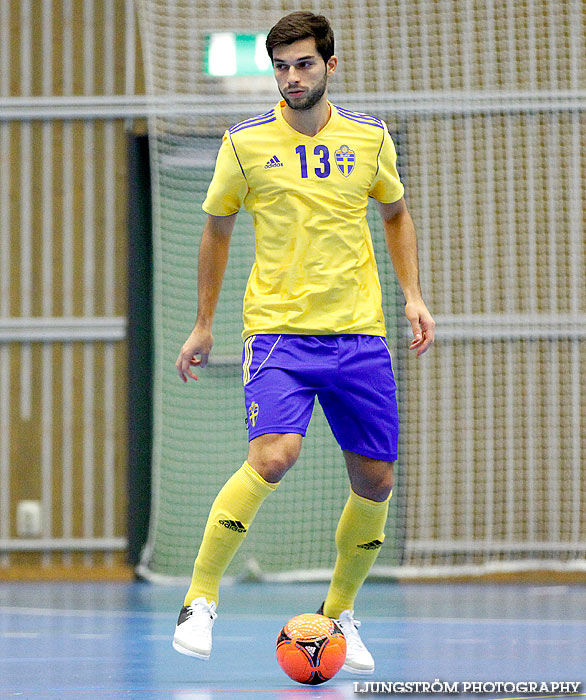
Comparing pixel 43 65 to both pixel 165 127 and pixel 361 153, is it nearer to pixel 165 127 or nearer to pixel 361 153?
pixel 165 127

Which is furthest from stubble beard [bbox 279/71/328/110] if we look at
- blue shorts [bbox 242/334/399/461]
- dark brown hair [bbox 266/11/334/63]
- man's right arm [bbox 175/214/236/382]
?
blue shorts [bbox 242/334/399/461]

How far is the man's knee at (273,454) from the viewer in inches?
148

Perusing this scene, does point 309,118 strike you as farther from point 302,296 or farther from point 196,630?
point 196,630

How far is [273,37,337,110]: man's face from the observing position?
3812 millimetres

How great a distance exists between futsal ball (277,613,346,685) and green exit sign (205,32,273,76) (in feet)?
18.0

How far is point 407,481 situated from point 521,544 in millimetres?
866

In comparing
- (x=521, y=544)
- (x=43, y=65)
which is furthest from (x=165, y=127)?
(x=521, y=544)

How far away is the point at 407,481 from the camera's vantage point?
28.6 feet

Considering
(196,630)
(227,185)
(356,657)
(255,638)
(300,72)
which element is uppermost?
(300,72)

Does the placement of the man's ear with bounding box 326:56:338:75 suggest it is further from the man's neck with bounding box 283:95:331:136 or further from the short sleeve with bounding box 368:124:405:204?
the short sleeve with bounding box 368:124:405:204

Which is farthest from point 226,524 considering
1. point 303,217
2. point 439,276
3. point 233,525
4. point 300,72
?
point 439,276

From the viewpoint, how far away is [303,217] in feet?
12.8

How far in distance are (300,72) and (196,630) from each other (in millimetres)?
1671

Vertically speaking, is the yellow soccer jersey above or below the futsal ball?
above
